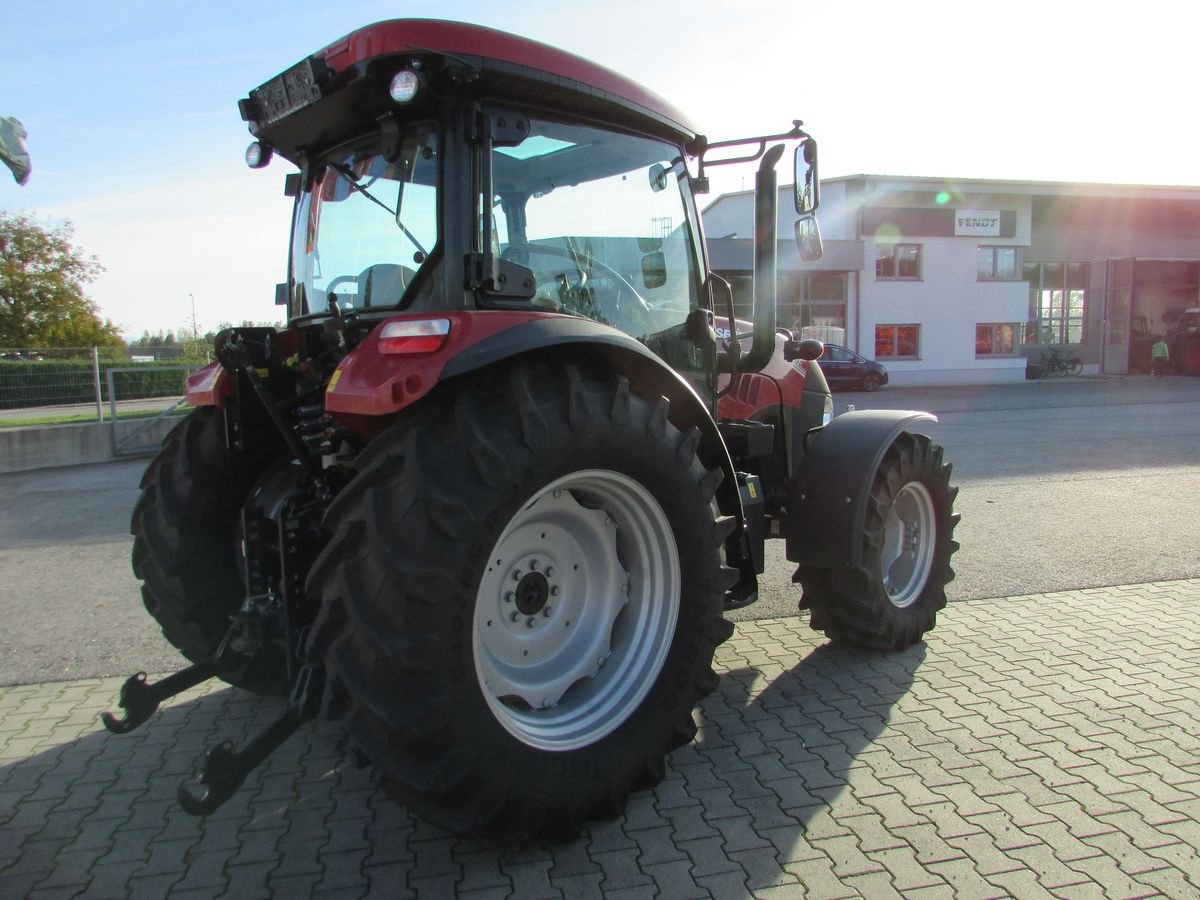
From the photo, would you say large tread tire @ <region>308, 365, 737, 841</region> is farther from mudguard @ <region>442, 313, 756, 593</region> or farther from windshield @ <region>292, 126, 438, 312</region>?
windshield @ <region>292, 126, 438, 312</region>

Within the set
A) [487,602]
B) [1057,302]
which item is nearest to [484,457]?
[487,602]

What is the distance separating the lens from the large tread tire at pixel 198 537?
138 inches

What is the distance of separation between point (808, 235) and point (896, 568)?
6.17 feet

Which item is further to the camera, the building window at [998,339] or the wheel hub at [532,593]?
the building window at [998,339]

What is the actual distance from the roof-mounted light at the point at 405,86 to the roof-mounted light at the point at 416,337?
67cm

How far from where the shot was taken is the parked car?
2452cm

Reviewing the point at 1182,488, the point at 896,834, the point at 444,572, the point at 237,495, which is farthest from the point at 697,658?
the point at 1182,488

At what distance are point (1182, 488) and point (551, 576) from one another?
8695 mm

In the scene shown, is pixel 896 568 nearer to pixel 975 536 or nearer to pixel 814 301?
pixel 975 536

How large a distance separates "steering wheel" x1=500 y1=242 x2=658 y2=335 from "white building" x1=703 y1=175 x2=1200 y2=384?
21533 millimetres

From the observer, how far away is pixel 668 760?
3.35 metres

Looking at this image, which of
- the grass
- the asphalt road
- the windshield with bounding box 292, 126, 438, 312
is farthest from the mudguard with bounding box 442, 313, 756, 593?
the grass

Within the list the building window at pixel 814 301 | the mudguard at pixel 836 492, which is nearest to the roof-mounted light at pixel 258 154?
the mudguard at pixel 836 492

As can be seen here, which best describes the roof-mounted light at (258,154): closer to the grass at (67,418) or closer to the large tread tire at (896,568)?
the large tread tire at (896,568)
